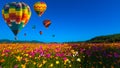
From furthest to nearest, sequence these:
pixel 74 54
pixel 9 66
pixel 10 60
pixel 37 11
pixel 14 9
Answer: pixel 37 11 < pixel 14 9 < pixel 74 54 < pixel 10 60 < pixel 9 66

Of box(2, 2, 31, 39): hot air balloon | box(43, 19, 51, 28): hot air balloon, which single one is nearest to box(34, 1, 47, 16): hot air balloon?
box(43, 19, 51, 28): hot air balloon

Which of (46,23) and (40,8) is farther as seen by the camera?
(46,23)

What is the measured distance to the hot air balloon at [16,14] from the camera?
148 ft

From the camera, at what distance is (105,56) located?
14734 mm

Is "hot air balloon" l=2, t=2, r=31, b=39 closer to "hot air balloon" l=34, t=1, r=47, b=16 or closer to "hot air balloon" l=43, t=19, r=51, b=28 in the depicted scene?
"hot air balloon" l=34, t=1, r=47, b=16

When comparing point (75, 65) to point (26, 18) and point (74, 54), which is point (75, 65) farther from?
point (26, 18)

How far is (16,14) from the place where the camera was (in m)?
44.9

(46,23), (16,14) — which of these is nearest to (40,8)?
(46,23)

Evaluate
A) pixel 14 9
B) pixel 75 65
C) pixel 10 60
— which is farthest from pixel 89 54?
pixel 14 9

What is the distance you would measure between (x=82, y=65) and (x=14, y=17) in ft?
108

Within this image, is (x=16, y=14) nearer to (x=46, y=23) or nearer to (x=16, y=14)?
(x=16, y=14)

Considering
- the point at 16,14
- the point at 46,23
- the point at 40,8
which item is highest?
the point at 40,8

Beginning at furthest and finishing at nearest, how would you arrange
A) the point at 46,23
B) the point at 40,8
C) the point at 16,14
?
the point at 46,23 → the point at 40,8 → the point at 16,14

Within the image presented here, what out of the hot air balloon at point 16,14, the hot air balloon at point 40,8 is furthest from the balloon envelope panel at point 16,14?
the hot air balloon at point 40,8
